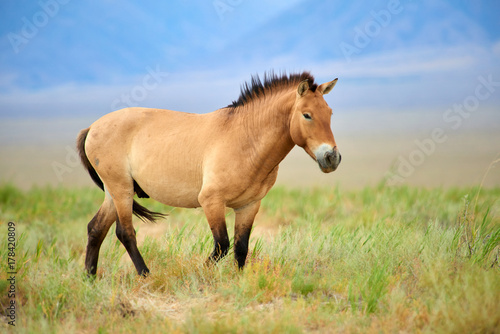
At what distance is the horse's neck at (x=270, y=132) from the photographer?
197 inches

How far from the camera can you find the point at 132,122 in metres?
5.72

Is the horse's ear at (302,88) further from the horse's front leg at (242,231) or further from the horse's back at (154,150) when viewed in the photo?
the horse's front leg at (242,231)

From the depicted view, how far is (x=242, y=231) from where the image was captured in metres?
5.39

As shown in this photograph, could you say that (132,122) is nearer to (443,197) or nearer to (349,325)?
(349,325)

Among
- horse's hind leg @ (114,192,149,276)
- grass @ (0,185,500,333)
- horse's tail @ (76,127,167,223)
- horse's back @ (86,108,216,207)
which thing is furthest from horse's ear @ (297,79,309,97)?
horse's tail @ (76,127,167,223)

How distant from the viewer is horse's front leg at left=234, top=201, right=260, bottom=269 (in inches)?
211


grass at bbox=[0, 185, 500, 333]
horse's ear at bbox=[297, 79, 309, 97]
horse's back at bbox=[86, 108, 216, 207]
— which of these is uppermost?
horse's ear at bbox=[297, 79, 309, 97]

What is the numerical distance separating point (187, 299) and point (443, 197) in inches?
325

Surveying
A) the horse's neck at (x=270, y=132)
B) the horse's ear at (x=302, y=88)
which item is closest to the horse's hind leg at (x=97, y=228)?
the horse's neck at (x=270, y=132)

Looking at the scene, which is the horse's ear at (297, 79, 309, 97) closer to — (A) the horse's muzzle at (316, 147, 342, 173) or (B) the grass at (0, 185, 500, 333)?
(A) the horse's muzzle at (316, 147, 342, 173)

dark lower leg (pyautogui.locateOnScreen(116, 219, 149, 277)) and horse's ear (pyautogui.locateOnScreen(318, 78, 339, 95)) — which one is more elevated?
horse's ear (pyautogui.locateOnScreen(318, 78, 339, 95))

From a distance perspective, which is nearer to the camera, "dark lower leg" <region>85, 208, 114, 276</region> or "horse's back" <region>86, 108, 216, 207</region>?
"horse's back" <region>86, 108, 216, 207</region>

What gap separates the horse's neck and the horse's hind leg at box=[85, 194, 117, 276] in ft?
7.15

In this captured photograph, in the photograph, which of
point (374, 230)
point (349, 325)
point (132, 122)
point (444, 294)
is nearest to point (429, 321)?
point (444, 294)
